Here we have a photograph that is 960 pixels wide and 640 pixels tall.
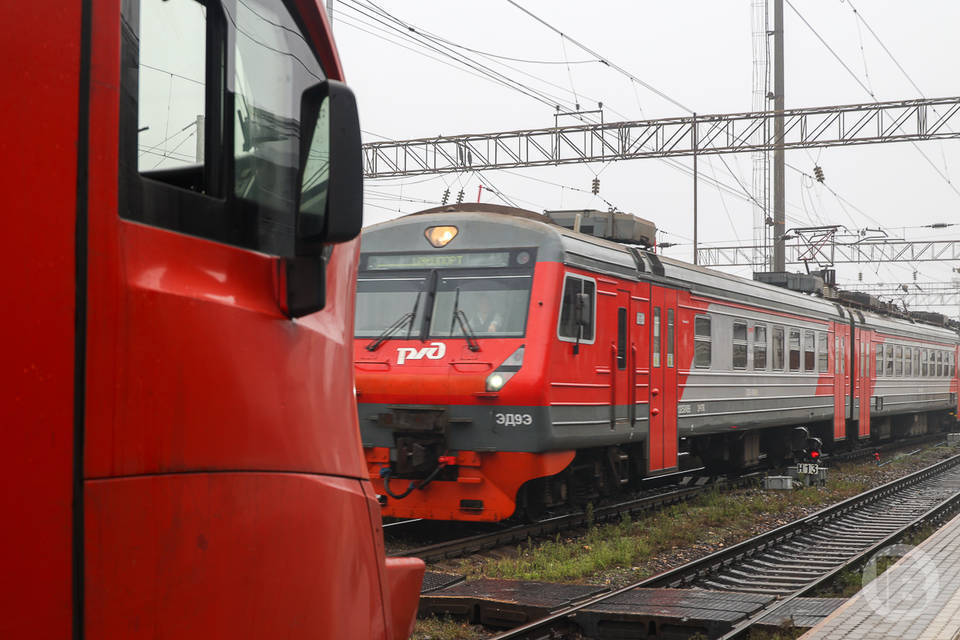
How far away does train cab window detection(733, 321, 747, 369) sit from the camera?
15602 millimetres

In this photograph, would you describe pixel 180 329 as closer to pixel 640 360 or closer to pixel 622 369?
pixel 622 369

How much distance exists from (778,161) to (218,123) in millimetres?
26802

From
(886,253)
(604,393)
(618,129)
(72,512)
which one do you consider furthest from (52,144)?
(886,253)

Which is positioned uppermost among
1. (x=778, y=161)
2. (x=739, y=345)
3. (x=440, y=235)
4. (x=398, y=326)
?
(x=778, y=161)

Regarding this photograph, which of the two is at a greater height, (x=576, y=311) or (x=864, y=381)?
(x=576, y=311)

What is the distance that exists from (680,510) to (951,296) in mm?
65120

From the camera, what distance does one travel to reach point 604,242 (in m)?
12.1

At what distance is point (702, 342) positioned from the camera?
14.4m

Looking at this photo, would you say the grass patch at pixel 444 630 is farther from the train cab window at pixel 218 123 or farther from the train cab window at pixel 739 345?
the train cab window at pixel 739 345

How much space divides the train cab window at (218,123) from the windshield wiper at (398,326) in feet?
26.2

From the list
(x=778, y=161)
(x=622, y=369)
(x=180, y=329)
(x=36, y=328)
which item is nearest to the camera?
(x=36, y=328)

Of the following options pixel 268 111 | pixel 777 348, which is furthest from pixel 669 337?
pixel 268 111

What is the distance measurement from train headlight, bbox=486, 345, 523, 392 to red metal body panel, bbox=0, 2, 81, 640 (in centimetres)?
832

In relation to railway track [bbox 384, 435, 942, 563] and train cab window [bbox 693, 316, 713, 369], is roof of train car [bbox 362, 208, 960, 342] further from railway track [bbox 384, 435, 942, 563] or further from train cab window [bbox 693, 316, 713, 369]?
railway track [bbox 384, 435, 942, 563]
